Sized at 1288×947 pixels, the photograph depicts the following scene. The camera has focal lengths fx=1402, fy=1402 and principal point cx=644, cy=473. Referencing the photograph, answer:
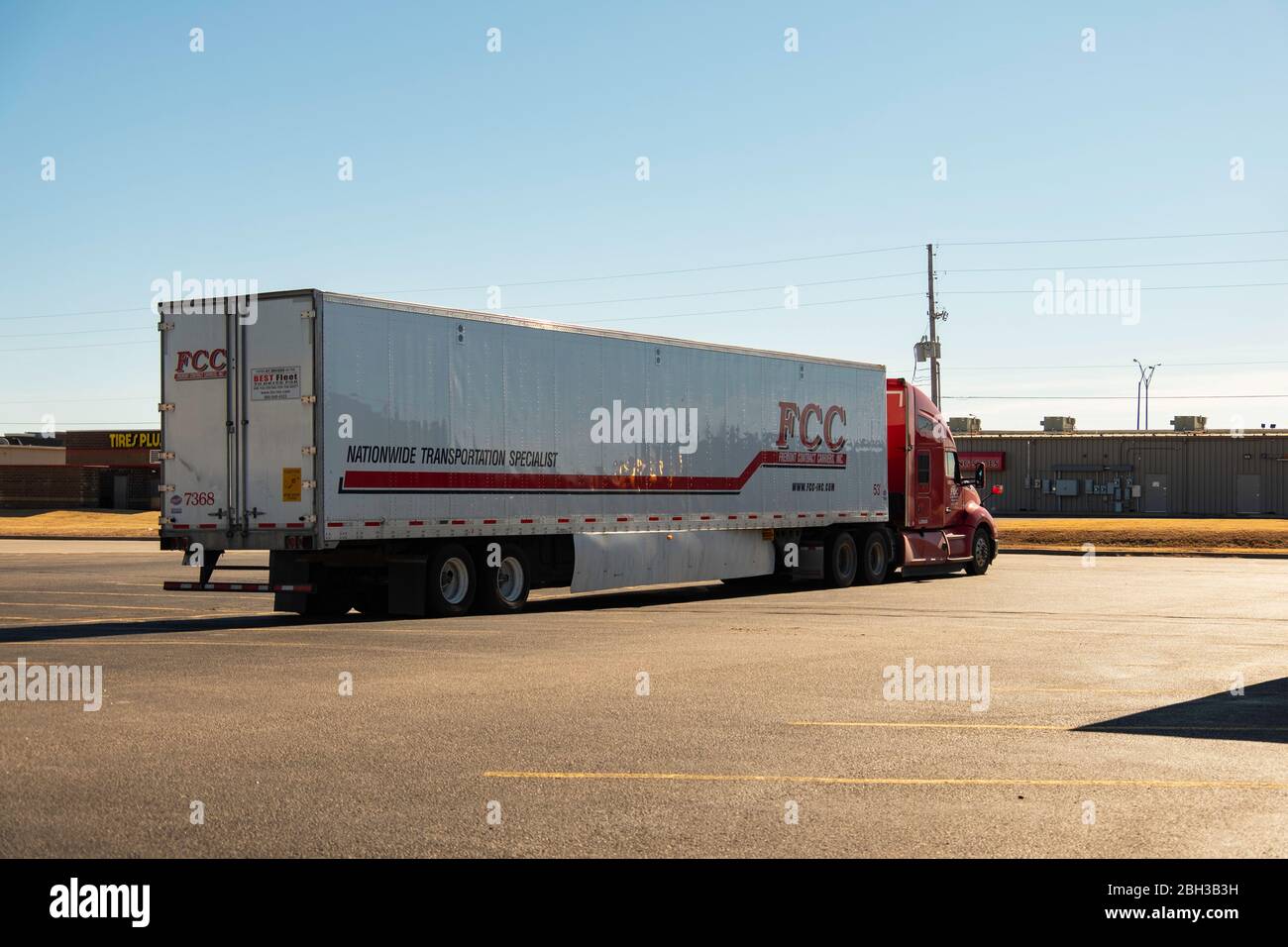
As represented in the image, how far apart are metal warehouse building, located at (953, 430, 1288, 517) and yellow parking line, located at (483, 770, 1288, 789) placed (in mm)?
63430

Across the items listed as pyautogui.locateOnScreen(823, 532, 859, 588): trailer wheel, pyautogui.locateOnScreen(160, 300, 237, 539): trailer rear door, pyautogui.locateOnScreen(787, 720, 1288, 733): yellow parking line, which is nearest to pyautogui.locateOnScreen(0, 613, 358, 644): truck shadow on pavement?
pyautogui.locateOnScreen(160, 300, 237, 539): trailer rear door

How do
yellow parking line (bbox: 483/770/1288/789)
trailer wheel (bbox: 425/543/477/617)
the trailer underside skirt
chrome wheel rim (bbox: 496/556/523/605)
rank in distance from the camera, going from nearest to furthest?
yellow parking line (bbox: 483/770/1288/789) → the trailer underside skirt → trailer wheel (bbox: 425/543/477/617) → chrome wheel rim (bbox: 496/556/523/605)

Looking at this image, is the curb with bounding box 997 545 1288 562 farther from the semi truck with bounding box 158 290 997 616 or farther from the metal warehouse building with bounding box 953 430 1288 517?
the metal warehouse building with bounding box 953 430 1288 517

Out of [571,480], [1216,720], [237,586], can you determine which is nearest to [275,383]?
[237,586]

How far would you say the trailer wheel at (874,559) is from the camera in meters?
27.5

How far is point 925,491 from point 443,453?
43.0ft

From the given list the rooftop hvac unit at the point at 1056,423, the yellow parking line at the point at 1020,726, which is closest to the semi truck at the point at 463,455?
the yellow parking line at the point at 1020,726

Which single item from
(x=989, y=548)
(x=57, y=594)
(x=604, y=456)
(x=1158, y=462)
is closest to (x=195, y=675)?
(x=604, y=456)

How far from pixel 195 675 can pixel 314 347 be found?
6.07m

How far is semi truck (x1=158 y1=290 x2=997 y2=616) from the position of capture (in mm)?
17906

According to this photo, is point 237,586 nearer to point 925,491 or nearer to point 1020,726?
point 1020,726

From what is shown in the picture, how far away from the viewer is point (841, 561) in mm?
26859

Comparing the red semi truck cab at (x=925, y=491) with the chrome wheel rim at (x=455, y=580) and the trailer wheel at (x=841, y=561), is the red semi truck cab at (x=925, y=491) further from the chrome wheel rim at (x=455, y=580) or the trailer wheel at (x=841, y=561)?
the chrome wheel rim at (x=455, y=580)
